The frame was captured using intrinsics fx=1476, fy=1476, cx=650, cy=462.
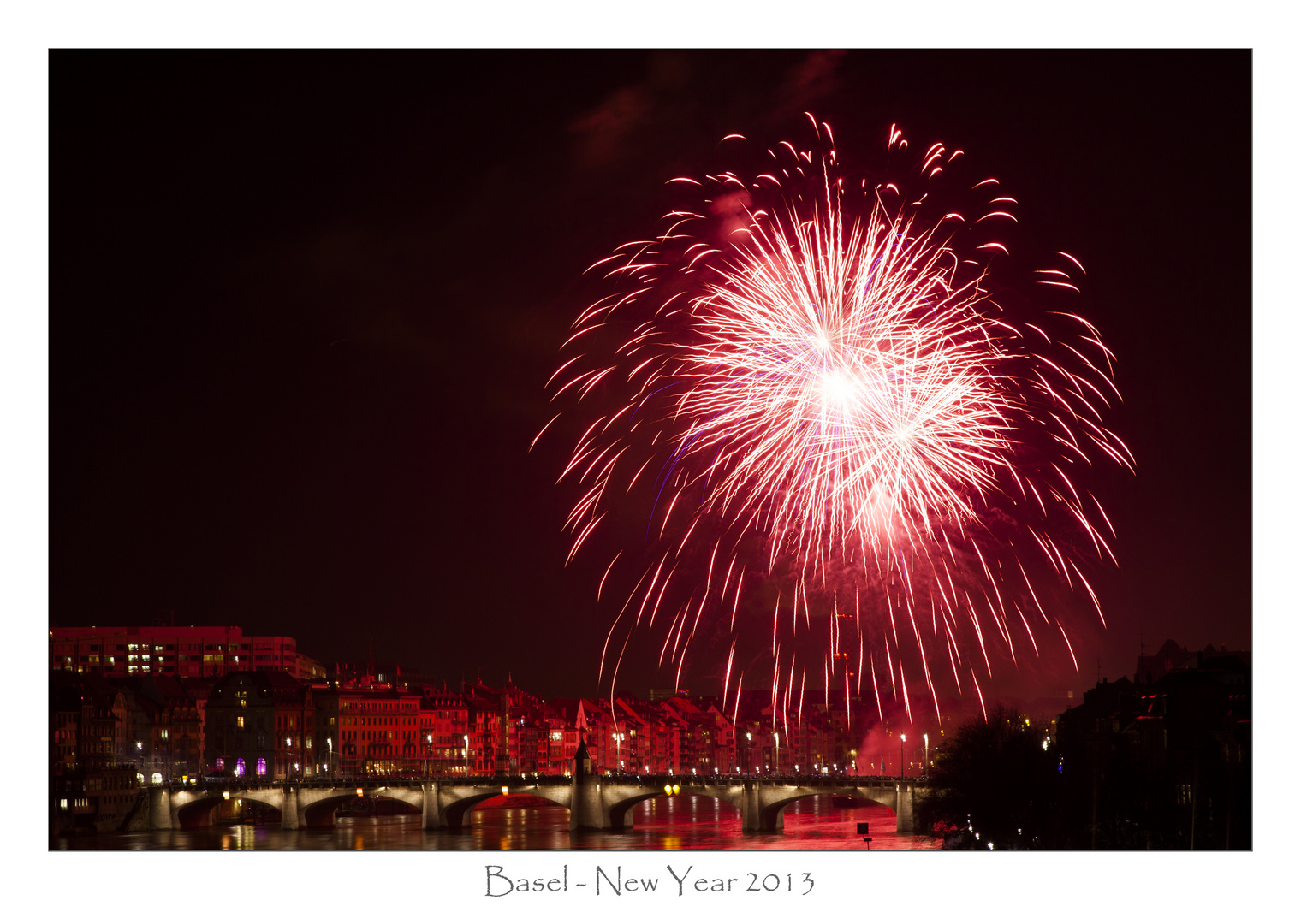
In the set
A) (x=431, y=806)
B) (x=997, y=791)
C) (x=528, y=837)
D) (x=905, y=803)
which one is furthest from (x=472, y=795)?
(x=997, y=791)

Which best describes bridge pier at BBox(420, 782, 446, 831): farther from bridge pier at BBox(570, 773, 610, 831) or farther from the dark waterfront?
bridge pier at BBox(570, 773, 610, 831)

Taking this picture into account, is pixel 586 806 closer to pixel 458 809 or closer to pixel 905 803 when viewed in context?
pixel 458 809

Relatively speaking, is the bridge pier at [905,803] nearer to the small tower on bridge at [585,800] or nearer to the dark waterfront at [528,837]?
the dark waterfront at [528,837]

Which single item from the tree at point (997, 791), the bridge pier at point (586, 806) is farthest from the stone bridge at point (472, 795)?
the tree at point (997, 791)

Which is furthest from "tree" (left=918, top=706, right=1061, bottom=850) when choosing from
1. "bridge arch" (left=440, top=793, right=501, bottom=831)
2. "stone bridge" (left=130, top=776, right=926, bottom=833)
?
"bridge arch" (left=440, top=793, right=501, bottom=831)
